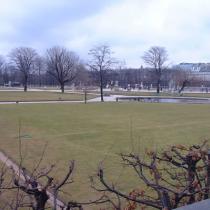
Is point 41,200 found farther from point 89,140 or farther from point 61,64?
point 61,64

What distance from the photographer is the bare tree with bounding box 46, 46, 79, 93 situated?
89688 mm

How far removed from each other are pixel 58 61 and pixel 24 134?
71432mm

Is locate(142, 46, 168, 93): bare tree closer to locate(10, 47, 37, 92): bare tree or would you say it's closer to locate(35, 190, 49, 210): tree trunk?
locate(10, 47, 37, 92): bare tree

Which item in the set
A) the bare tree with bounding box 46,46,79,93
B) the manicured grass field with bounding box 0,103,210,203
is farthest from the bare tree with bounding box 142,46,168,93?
the manicured grass field with bounding box 0,103,210,203

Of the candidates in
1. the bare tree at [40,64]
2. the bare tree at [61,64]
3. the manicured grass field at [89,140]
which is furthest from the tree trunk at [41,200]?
the bare tree at [40,64]

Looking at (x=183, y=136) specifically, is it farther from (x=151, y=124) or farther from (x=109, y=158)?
(x=109, y=158)

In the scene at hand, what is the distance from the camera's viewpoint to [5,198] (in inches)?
351

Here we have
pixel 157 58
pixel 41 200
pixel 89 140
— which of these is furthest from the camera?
pixel 157 58

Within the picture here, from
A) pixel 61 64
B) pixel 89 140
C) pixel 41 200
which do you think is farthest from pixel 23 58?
pixel 41 200

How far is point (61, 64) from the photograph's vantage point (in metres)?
90.4

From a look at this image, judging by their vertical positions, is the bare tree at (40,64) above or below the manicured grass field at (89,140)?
above

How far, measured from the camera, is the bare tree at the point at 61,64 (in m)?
89.7

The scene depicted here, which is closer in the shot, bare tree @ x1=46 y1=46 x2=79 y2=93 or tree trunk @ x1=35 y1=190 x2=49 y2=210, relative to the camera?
tree trunk @ x1=35 y1=190 x2=49 y2=210

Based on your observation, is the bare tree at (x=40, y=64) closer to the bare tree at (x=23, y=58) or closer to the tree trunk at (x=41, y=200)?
the bare tree at (x=23, y=58)
